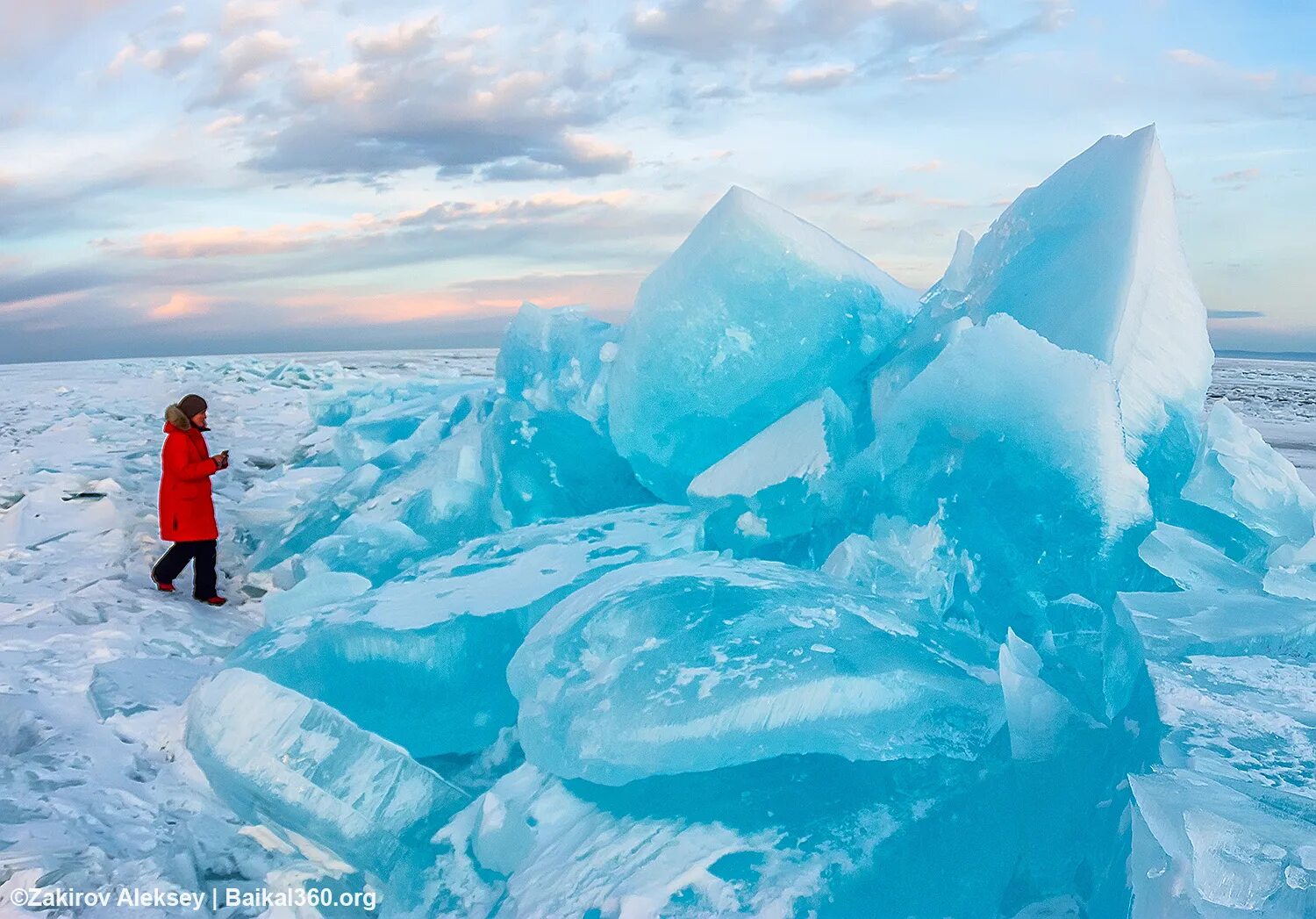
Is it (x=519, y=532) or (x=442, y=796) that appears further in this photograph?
(x=519, y=532)

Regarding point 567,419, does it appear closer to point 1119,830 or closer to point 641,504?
point 641,504

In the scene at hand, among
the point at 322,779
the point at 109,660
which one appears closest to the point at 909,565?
the point at 322,779

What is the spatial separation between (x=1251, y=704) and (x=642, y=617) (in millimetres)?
1272

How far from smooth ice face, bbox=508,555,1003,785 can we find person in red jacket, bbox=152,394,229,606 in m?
1.85

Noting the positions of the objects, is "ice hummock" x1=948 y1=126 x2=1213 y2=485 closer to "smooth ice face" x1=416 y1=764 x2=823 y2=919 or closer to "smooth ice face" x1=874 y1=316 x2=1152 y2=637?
"smooth ice face" x1=874 y1=316 x2=1152 y2=637

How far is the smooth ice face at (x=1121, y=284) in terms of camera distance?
2.48 meters

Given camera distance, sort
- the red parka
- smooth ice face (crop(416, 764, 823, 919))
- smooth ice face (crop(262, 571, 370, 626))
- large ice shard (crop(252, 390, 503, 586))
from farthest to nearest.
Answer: the red parka → large ice shard (crop(252, 390, 503, 586)) → smooth ice face (crop(262, 571, 370, 626)) → smooth ice face (crop(416, 764, 823, 919))

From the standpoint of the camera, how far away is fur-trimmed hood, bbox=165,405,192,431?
3.51 m

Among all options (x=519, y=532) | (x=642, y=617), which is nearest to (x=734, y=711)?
(x=642, y=617)

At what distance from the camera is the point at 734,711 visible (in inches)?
70.3

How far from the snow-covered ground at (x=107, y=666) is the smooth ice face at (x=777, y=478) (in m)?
1.44

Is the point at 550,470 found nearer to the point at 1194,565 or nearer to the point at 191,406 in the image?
the point at 191,406

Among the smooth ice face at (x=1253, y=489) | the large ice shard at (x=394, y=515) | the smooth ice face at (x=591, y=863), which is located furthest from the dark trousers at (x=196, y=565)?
the smooth ice face at (x=1253, y=489)

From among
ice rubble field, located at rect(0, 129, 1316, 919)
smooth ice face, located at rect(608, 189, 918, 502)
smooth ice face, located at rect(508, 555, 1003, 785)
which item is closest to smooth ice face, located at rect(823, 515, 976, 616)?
ice rubble field, located at rect(0, 129, 1316, 919)
